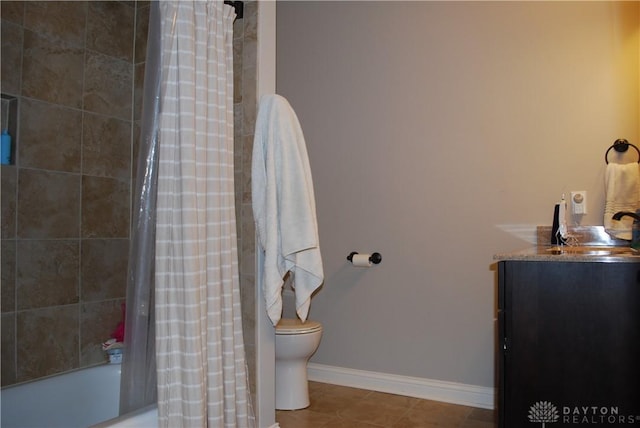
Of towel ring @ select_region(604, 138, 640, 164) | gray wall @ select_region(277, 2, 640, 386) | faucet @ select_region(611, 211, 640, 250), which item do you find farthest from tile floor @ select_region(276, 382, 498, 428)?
towel ring @ select_region(604, 138, 640, 164)

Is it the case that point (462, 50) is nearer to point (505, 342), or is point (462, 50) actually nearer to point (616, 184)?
point (616, 184)

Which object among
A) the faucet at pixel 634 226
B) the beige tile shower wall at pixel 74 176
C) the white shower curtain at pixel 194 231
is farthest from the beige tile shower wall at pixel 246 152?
the faucet at pixel 634 226

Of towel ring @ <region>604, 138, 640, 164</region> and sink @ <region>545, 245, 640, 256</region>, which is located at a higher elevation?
towel ring @ <region>604, 138, 640, 164</region>

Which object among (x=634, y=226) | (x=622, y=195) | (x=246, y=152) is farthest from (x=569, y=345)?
(x=246, y=152)

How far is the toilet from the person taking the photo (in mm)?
2711

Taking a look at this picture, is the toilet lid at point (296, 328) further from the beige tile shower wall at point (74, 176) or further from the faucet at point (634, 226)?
the faucet at point (634, 226)

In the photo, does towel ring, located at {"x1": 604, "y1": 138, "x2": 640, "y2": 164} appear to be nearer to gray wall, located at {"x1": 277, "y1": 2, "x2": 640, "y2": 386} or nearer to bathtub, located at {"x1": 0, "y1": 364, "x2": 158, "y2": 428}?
gray wall, located at {"x1": 277, "y1": 2, "x2": 640, "y2": 386}

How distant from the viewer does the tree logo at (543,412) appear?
173 centimetres

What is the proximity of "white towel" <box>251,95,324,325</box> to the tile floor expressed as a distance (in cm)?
80

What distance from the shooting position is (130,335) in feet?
6.12

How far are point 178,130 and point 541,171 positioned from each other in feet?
6.38

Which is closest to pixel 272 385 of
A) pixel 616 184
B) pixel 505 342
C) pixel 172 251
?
pixel 172 251

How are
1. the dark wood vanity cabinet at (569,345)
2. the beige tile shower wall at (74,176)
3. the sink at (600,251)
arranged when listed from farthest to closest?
the beige tile shower wall at (74,176) → the sink at (600,251) → the dark wood vanity cabinet at (569,345)

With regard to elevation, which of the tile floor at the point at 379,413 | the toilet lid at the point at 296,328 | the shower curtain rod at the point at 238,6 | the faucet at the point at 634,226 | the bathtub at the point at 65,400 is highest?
the shower curtain rod at the point at 238,6
